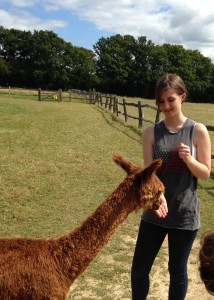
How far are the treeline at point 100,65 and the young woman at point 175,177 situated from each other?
6756 centimetres

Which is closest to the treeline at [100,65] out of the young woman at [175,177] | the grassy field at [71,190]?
the grassy field at [71,190]

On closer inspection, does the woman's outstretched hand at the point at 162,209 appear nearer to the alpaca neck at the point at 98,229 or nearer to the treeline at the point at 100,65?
the alpaca neck at the point at 98,229

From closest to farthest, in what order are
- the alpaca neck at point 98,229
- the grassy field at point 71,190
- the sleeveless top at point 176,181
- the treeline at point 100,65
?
the alpaca neck at point 98,229
the sleeveless top at point 176,181
the grassy field at point 71,190
the treeline at point 100,65

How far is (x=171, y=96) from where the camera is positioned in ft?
8.98

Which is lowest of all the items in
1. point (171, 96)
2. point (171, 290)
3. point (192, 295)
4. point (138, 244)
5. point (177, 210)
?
point (192, 295)

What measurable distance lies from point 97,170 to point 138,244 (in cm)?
579

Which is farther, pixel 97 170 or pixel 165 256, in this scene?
pixel 97 170

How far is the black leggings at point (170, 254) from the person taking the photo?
2.89 metres

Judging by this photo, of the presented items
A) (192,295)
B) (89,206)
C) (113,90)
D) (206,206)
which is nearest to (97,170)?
(89,206)

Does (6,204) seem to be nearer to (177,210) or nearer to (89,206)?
(89,206)

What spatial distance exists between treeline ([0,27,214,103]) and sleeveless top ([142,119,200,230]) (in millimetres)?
67583

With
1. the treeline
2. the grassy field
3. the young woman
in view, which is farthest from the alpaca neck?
the treeline

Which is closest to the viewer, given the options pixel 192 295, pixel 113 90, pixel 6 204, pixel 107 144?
pixel 192 295

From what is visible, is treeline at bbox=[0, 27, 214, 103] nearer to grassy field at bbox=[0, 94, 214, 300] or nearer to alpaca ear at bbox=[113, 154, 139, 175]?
grassy field at bbox=[0, 94, 214, 300]
